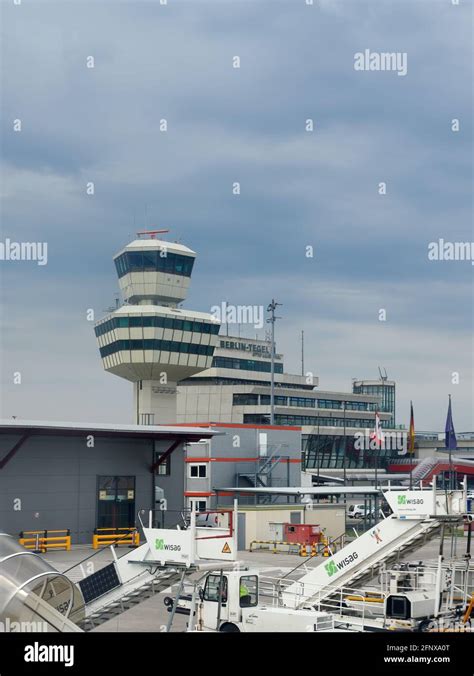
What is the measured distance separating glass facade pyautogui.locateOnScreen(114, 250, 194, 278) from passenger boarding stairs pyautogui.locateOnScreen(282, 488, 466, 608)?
86218 millimetres

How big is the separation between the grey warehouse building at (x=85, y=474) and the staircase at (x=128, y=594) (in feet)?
78.3

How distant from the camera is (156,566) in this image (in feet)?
82.0

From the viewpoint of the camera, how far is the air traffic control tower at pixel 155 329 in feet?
368

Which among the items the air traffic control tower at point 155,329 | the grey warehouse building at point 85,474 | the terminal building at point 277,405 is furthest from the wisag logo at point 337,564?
the terminal building at point 277,405

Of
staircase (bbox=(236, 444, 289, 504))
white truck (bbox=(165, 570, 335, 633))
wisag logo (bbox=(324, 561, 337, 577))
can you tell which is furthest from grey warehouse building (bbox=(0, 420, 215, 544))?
white truck (bbox=(165, 570, 335, 633))

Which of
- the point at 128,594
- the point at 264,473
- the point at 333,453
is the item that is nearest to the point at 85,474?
the point at 264,473

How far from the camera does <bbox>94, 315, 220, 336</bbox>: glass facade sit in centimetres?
11200

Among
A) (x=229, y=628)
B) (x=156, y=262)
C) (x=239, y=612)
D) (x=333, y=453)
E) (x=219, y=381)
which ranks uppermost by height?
(x=156, y=262)

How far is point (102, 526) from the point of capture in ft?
179

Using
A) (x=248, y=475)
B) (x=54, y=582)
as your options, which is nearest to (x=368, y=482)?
(x=248, y=475)

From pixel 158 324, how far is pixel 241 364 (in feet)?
220

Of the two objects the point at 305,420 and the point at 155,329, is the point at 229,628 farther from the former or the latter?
the point at 305,420
